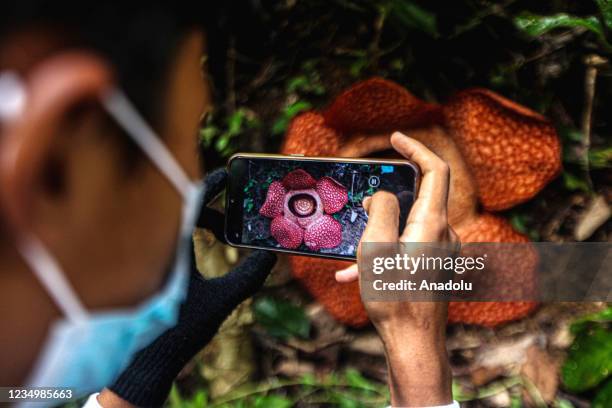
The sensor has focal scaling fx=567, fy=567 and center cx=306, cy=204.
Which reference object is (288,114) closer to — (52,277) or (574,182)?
(574,182)

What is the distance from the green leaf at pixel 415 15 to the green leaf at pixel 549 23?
0.44 feet

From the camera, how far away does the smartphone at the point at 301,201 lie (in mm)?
807

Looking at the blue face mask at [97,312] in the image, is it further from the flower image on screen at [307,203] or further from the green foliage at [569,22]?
the green foliage at [569,22]

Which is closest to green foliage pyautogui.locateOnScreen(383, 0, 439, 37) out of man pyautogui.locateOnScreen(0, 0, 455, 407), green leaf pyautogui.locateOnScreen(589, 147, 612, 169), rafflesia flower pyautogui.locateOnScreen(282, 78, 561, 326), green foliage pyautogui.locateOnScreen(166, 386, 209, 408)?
rafflesia flower pyautogui.locateOnScreen(282, 78, 561, 326)

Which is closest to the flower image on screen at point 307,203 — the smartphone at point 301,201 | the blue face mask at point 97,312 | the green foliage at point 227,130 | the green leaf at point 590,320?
the smartphone at point 301,201

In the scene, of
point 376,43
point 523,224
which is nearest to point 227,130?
point 376,43

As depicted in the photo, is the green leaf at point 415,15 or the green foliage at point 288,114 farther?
the green foliage at point 288,114

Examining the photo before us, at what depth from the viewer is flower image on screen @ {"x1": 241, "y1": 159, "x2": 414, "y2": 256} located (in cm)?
81

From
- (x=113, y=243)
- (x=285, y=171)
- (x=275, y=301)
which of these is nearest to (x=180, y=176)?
(x=113, y=243)

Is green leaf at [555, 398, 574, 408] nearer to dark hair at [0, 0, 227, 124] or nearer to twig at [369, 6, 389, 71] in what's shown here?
twig at [369, 6, 389, 71]

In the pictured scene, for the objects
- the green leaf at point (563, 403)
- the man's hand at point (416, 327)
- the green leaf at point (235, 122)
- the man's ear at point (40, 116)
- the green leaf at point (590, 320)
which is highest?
the man's ear at point (40, 116)

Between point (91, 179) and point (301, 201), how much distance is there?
0.42 m

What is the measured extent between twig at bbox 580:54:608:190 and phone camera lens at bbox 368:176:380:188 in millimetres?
401

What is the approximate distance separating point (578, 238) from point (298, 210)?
51 cm
